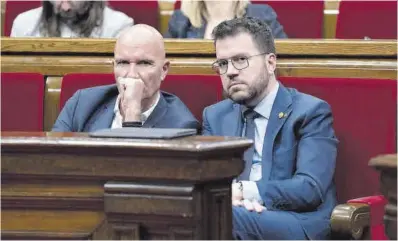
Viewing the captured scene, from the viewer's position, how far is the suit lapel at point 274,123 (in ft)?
3.52

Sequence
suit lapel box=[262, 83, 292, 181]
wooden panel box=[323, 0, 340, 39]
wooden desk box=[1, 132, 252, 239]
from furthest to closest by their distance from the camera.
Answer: wooden panel box=[323, 0, 340, 39]
suit lapel box=[262, 83, 292, 181]
wooden desk box=[1, 132, 252, 239]

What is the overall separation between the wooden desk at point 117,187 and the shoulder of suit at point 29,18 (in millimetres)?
941

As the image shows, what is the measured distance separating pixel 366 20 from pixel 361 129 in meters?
0.55

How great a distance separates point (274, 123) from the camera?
1091 millimetres

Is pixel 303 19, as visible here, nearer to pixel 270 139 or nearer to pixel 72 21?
pixel 72 21

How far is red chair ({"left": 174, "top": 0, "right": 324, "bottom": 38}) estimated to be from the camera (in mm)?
1676

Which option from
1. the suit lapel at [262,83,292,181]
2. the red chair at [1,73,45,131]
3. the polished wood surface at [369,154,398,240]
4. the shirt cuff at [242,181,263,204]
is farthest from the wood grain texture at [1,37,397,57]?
the polished wood surface at [369,154,398,240]

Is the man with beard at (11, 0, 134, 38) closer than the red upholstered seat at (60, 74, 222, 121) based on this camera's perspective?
No

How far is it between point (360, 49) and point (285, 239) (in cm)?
36

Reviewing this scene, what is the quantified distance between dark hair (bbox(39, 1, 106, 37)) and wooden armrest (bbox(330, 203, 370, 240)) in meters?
0.84

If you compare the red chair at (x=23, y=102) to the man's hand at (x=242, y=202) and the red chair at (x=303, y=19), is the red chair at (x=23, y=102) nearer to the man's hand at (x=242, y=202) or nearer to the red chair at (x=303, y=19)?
the man's hand at (x=242, y=202)

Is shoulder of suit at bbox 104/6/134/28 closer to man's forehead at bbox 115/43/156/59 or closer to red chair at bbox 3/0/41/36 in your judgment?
red chair at bbox 3/0/41/36

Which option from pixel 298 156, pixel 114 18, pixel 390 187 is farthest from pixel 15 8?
pixel 390 187

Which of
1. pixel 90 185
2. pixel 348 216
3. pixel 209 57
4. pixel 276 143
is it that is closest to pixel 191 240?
pixel 90 185
